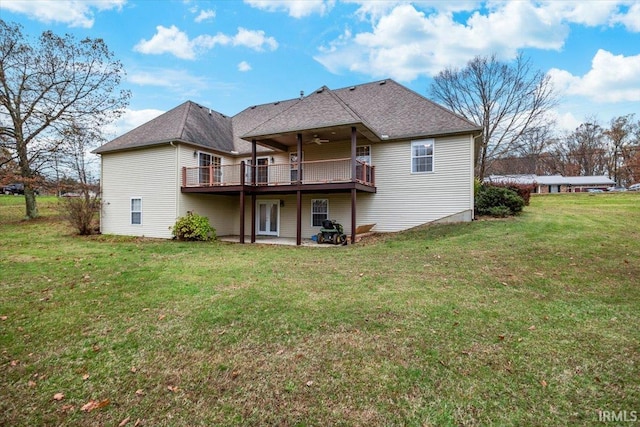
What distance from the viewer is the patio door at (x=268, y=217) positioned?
55.7 ft

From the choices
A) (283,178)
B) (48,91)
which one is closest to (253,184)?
(283,178)

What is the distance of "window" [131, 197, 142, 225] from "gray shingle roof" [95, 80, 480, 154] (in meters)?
2.67

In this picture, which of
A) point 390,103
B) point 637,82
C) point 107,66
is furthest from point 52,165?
point 637,82

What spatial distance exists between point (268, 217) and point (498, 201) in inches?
445

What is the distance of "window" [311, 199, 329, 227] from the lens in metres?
15.7

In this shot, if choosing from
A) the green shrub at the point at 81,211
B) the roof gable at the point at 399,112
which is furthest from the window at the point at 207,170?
the roof gable at the point at 399,112

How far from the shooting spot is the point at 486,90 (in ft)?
84.5

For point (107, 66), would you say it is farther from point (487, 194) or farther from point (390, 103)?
point (487, 194)

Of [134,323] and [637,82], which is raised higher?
[637,82]

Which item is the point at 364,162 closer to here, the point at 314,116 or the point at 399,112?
the point at 314,116

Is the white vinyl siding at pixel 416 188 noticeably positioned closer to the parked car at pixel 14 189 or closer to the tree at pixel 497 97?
the tree at pixel 497 97

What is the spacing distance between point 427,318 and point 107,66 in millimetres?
23983

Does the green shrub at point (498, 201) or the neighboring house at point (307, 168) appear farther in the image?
the green shrub at point (498, 201)

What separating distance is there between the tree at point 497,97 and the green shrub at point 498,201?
1099 centimetres
